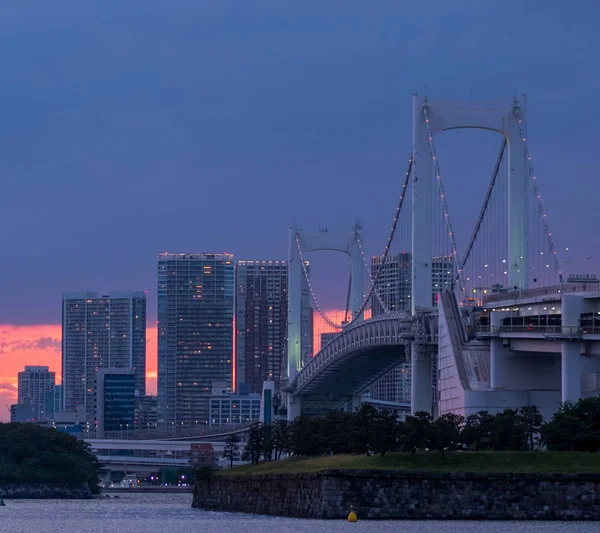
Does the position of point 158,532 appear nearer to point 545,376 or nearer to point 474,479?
point 474,479

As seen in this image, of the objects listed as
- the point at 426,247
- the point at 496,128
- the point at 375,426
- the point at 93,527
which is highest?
the point at 496,128

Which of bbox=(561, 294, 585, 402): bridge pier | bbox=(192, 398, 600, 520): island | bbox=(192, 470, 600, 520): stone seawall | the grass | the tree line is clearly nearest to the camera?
bbox=(192, 470, 600, 520): stone seawall

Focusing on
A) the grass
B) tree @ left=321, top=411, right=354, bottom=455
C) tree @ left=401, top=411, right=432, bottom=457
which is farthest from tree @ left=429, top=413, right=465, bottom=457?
tree @ left=321, top=411, right=354, bottom=455

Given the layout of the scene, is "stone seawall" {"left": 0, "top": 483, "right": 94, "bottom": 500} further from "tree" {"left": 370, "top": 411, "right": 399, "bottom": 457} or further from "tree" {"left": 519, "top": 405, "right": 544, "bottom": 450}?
"tree" {"left": 370, "top": 411, "right": 399, "bottom": 457}

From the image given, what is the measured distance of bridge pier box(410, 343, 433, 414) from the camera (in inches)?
3100

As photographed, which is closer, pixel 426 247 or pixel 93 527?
pixel 93 527

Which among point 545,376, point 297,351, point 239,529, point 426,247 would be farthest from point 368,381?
point 239,529

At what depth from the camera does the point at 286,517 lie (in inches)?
2152

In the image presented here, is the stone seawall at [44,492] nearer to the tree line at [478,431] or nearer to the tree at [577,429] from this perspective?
the tree line at [478,431]

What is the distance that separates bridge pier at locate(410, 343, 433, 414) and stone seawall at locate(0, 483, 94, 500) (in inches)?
1921

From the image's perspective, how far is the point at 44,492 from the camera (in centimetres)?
12200

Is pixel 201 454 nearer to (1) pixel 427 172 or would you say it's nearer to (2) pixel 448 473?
(1) pixel 427 172

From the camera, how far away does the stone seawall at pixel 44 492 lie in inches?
4734

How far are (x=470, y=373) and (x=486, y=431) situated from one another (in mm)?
10822
